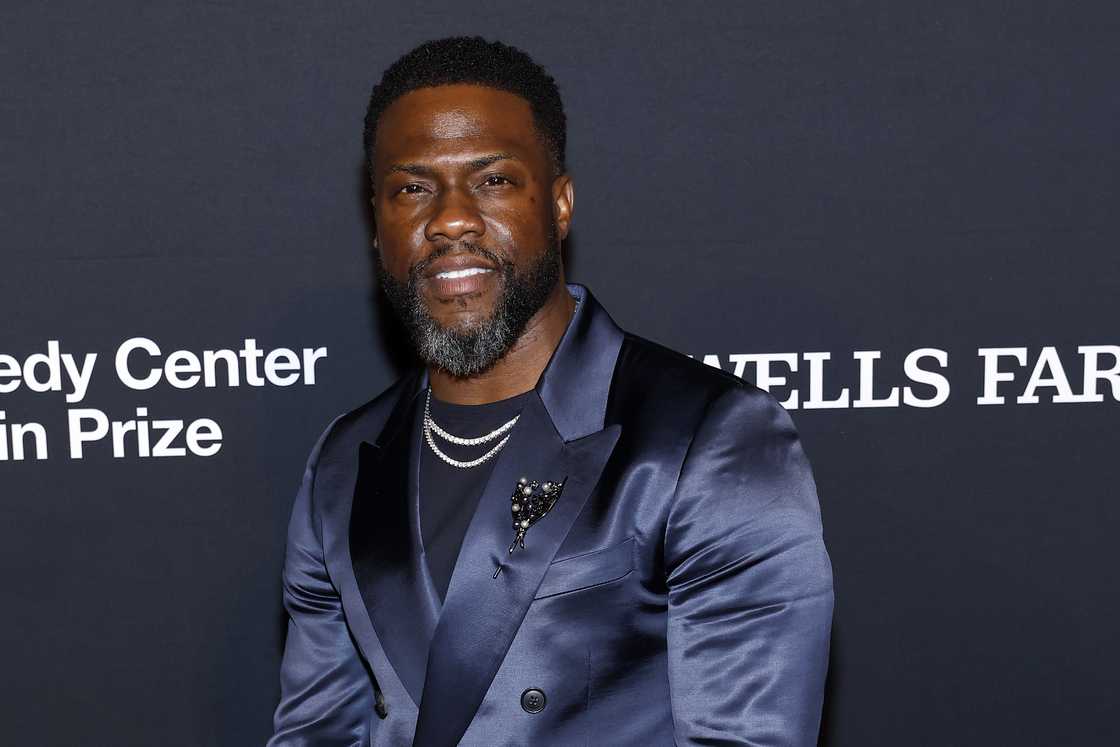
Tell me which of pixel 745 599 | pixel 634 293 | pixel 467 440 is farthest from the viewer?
pixel 634 293

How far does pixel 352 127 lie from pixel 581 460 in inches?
44.6

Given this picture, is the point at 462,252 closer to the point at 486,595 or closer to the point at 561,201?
the point at 561,201

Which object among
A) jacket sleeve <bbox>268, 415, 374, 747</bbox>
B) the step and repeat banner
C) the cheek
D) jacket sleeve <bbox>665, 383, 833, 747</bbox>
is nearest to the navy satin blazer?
jacket sleeve <bbox>665, 383, 833, 747</bbox>

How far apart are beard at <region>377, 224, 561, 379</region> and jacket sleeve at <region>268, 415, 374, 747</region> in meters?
0.31

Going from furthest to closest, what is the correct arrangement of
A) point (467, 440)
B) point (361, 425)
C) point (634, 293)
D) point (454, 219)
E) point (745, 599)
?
1. point (634, 293)
2. point (361, 425)
3. point (467, 440)
4. point (454, 219)
5. point (745, 599)

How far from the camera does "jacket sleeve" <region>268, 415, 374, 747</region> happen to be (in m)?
1.49

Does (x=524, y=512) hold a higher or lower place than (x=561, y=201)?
lower

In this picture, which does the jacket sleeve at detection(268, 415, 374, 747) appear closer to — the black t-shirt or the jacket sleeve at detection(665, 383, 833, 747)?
the black t-shirt

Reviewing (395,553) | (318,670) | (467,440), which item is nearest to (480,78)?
(467,440)

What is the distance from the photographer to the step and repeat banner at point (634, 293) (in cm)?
216

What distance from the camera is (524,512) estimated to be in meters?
1.30

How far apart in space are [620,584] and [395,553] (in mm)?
293

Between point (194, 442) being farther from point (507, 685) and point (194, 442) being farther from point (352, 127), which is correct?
point (507, 685)

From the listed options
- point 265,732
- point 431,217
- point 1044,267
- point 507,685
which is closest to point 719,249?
point 1044,267
